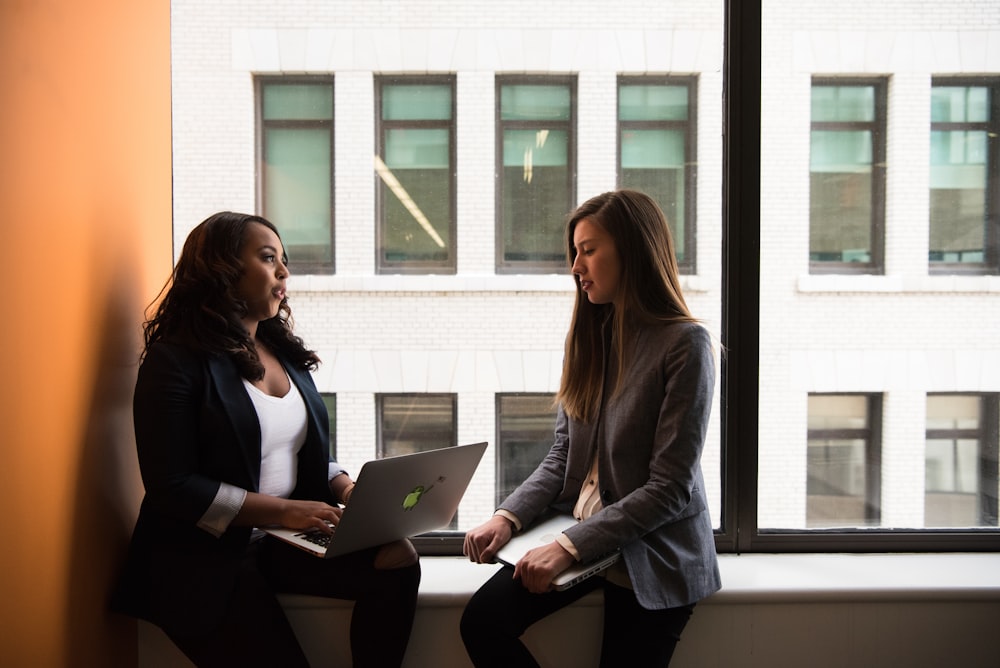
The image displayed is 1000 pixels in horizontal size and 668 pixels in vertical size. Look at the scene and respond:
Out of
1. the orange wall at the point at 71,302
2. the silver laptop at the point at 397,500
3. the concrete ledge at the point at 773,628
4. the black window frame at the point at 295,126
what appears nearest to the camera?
the orange wall at the point at 71,302

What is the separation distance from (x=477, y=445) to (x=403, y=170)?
1047 mm

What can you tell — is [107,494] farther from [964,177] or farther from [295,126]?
[964,177]

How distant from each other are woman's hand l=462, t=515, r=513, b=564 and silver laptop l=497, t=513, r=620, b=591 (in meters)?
0.02

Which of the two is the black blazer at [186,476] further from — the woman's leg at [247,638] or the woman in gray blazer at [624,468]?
the woman in gray blazer at [624,468]

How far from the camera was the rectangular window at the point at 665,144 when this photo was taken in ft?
7.28

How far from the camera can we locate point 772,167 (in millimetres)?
2238

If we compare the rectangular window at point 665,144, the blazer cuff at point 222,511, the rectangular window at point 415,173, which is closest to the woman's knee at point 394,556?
the blazer cuff at point 222,511

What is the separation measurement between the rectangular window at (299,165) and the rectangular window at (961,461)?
6.83ft

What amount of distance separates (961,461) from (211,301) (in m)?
2.38

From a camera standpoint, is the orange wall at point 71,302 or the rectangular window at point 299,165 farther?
the rectangular window at point 299,165

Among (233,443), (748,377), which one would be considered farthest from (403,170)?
(748,377)

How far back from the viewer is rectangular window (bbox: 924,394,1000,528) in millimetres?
2289

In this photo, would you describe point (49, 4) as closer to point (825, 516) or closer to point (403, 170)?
point (403, 170)

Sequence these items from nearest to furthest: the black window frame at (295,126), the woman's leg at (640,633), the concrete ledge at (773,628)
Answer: the woman's leg at (640,633) → the concrete ledge at (773,628) → the black window frame at (295,126)
